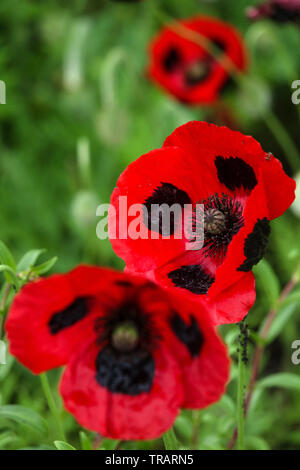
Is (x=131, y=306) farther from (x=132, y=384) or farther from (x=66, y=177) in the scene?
(x=66, y=177)

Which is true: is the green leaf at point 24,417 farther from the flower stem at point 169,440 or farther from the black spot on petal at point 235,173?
the black spot on petal at point 235,173

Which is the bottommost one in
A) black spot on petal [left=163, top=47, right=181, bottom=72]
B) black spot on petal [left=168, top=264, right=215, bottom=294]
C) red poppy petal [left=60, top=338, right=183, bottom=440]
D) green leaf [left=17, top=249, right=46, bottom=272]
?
red poppy petal [left=60, top=338, right=183, bottom=440]

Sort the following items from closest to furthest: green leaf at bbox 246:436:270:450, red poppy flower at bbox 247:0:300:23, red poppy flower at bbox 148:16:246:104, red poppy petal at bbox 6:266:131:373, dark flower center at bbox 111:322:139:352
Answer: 1. red poppy petal at bbox 6:266:131:373
2. dark flower center at bbox 111:322:139:352
3. green leaf at bbox 246:436:270:450
4. red poppy flower at bbox 247:0:300:23
5. red poppy flower at bbox 148:16:246:104

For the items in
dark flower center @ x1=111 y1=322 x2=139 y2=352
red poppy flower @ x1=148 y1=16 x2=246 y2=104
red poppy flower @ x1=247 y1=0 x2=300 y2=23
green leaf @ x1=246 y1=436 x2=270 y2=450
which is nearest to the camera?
dark flower center @ x1=111 y1=322 x2=139 y2=352

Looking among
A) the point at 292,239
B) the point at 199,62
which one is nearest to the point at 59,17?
the point at 199,62

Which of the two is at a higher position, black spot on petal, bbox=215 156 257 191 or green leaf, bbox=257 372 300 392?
black spot on petal, bbox=215 156 257 191

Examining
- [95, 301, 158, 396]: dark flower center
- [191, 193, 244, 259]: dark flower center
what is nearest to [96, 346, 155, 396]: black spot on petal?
[95, 301, 158, 396]: dark flower center

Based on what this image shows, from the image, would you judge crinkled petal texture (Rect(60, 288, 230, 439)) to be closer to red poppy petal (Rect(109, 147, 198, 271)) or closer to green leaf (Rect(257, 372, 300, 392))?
red poppy petal (Rect(109, 147, 198, 271))
